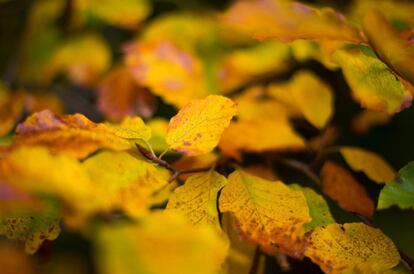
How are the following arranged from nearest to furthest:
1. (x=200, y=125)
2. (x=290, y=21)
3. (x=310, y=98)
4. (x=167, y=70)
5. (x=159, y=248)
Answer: (x=159, y=248) → (x=200, y=125) → (x=290, y=21) → (x=310, y=98) → (x=167, y=70)

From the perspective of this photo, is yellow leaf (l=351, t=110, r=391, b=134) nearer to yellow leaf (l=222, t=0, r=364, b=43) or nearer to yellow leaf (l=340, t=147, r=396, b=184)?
yellow leaf (l=340, t=147, r=396, b=184)

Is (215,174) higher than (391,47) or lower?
lower

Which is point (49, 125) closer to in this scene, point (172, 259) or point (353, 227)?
point (172, 259)

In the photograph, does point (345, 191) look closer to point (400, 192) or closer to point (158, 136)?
point (400, 192)

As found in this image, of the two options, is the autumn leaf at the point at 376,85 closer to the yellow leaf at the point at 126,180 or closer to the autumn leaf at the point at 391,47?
the autumn leaf at the point at 391,47

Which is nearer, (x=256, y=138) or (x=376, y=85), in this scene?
(x=376, y=85)

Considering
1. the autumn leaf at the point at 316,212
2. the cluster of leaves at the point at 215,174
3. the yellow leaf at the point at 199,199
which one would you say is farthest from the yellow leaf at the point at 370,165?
the yellow leaf at the point at 199,199

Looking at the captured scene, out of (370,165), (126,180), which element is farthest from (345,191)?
(126,180)
